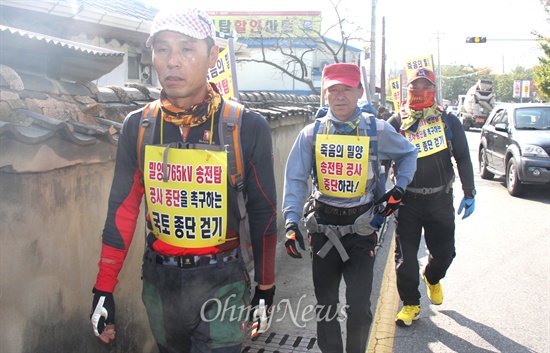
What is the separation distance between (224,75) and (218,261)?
3259mm

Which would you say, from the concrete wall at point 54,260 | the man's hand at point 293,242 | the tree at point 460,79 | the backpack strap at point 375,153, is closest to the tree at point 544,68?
the backpack strap at point 375,153

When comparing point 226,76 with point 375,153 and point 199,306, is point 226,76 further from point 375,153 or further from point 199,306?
point 199,306

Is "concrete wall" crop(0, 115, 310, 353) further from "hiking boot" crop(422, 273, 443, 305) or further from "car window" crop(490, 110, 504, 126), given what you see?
"car window" crop(490, 110, 504, 126)

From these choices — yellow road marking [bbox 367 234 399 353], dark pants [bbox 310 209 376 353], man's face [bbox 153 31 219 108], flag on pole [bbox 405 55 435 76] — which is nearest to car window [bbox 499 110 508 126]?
flag on pole [bbox 405 55 435 76]

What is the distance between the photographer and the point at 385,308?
493 cm

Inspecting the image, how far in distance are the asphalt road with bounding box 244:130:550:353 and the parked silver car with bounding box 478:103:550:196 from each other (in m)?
2.44

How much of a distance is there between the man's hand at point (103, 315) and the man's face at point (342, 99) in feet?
6.37

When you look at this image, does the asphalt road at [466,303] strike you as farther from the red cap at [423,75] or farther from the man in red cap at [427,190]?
the red cap at [423,75]

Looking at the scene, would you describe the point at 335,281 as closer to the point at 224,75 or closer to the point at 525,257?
the point at 224,75

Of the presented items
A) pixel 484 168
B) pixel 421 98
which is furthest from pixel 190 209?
pixel 484 168

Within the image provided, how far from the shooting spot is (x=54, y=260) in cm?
279

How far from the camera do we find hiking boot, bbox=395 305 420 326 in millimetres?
4465

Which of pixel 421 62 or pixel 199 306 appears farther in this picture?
pixel 421 62

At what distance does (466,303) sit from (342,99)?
104 inches
